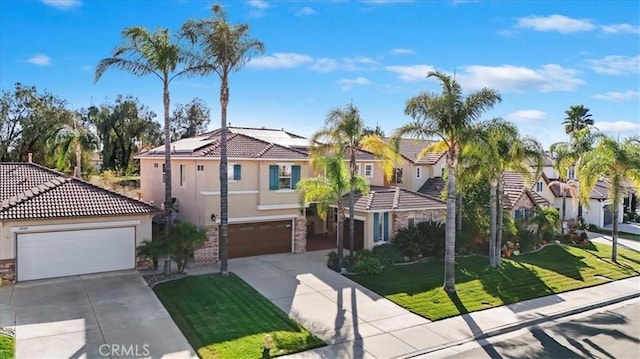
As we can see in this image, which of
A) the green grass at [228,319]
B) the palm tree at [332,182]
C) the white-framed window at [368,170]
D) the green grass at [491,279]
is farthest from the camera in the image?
the white-framed window at [368,170]

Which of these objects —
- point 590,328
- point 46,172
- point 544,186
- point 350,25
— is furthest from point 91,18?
point 544,186

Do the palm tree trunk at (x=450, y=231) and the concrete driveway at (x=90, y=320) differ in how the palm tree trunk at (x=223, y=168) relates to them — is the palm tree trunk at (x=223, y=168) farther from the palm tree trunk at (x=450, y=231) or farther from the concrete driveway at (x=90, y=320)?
the palm tree trunk at (x=450, y=231)

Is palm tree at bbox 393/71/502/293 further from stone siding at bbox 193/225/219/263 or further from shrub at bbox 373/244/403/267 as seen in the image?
stone siding at bbox 193/225/219/263

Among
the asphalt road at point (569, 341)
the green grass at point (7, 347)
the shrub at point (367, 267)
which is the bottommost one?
the asphalt road at point (569, 341)

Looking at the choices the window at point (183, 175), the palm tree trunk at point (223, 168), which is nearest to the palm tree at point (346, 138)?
the palm tree trunk at point (223, 168)

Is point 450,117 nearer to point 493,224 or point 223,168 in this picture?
point 493,224

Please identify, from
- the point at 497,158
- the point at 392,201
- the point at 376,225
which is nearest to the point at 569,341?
the point at 497,158

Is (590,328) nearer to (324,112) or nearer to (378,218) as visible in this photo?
(378,218)
